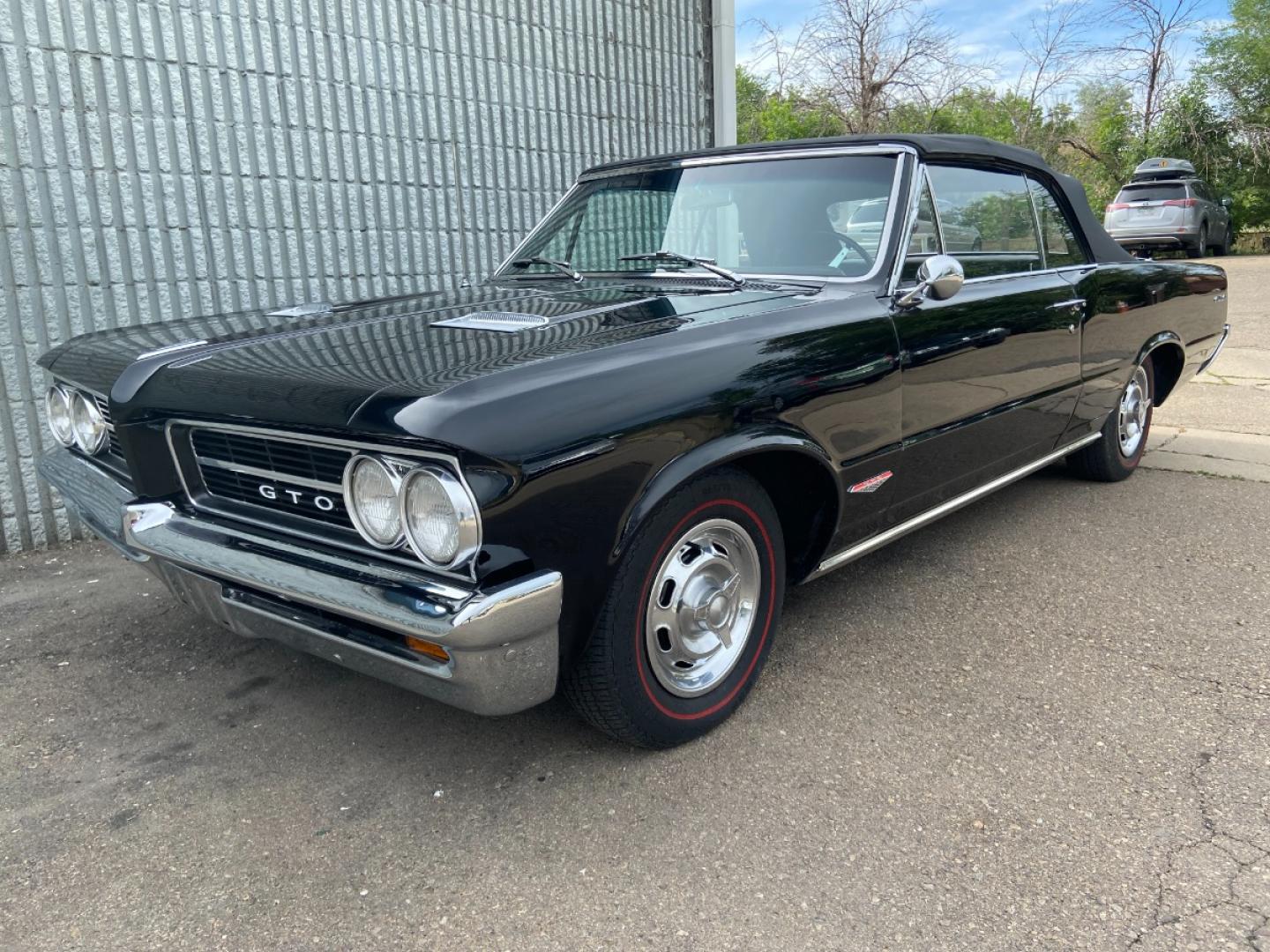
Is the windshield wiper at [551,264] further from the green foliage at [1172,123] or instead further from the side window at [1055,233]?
the green foliage at [1172,123]

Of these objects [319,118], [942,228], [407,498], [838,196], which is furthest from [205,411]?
[319,118]

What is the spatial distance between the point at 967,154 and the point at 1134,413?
2233 mm

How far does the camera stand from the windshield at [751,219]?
3.31 meters

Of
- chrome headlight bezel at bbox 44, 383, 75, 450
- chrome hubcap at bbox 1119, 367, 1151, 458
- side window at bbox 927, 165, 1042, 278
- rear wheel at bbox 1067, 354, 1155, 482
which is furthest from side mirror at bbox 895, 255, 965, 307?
chrome headlight bezel at bbox 44, 383, 75, 450

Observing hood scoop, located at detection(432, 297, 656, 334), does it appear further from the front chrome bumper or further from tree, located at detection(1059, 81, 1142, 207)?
tree, located at detection(1059, 81, 1142, 207)

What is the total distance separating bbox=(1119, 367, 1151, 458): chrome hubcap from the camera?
16.7ft

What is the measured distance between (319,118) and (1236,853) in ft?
17.3

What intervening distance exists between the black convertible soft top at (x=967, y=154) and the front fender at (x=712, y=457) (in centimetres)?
131

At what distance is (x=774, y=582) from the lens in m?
2.88

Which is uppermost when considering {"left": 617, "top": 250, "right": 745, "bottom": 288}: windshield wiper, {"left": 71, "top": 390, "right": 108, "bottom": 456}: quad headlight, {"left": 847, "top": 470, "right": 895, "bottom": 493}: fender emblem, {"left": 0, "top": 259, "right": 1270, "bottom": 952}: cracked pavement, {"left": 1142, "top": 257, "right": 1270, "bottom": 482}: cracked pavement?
{"left": 617, "top": 250, "right": 745, "bottom": 288}: windshield wiper

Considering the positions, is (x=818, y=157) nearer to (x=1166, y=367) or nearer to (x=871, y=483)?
(x=871, y=483)

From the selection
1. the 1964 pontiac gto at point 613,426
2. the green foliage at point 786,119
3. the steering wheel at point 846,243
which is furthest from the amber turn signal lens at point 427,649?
the green foliage at point 786,119

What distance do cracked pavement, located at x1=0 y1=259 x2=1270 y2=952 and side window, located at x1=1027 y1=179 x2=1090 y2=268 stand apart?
1.50 meters

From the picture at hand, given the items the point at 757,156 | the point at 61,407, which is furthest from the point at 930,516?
the point at 61,407
